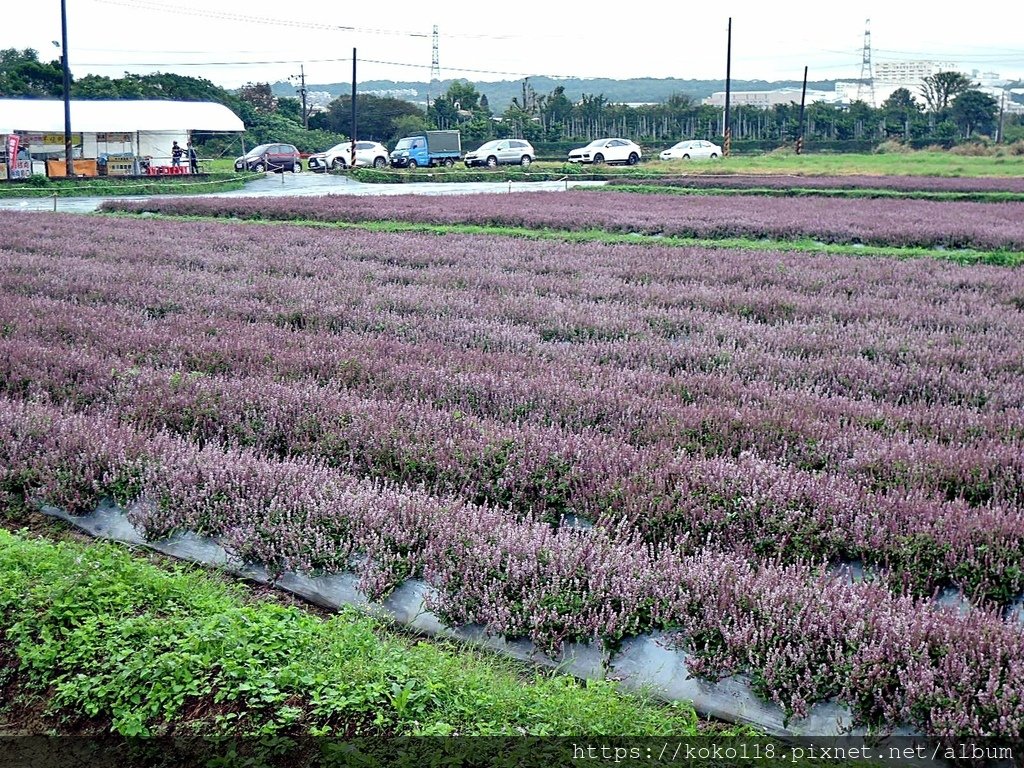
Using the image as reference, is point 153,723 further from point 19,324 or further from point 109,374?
point 19,324

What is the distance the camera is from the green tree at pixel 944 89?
103 meters

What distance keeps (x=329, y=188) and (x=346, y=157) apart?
1793cm

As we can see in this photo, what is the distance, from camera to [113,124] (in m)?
56.4

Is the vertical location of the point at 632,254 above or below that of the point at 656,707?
above

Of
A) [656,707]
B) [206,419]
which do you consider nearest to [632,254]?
[206,419]

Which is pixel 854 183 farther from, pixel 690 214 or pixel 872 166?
pixel 690 214

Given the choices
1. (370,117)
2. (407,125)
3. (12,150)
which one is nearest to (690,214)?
(12,150)

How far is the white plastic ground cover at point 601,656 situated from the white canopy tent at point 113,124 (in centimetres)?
5318

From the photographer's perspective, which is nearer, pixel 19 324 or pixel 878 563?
pixel 878 563

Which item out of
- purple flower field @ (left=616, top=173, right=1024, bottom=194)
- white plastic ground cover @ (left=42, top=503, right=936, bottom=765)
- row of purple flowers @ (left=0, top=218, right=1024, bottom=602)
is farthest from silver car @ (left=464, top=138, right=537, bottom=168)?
white plastic ground cover @ (left=42, top=503, right=936, bottom=765)

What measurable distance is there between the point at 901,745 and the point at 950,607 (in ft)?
2.76

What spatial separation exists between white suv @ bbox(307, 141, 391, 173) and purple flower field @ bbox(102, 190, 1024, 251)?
1143 inches

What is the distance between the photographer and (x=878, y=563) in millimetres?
5145

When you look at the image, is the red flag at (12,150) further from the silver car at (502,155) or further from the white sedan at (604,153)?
the white sedan at (604,153)
